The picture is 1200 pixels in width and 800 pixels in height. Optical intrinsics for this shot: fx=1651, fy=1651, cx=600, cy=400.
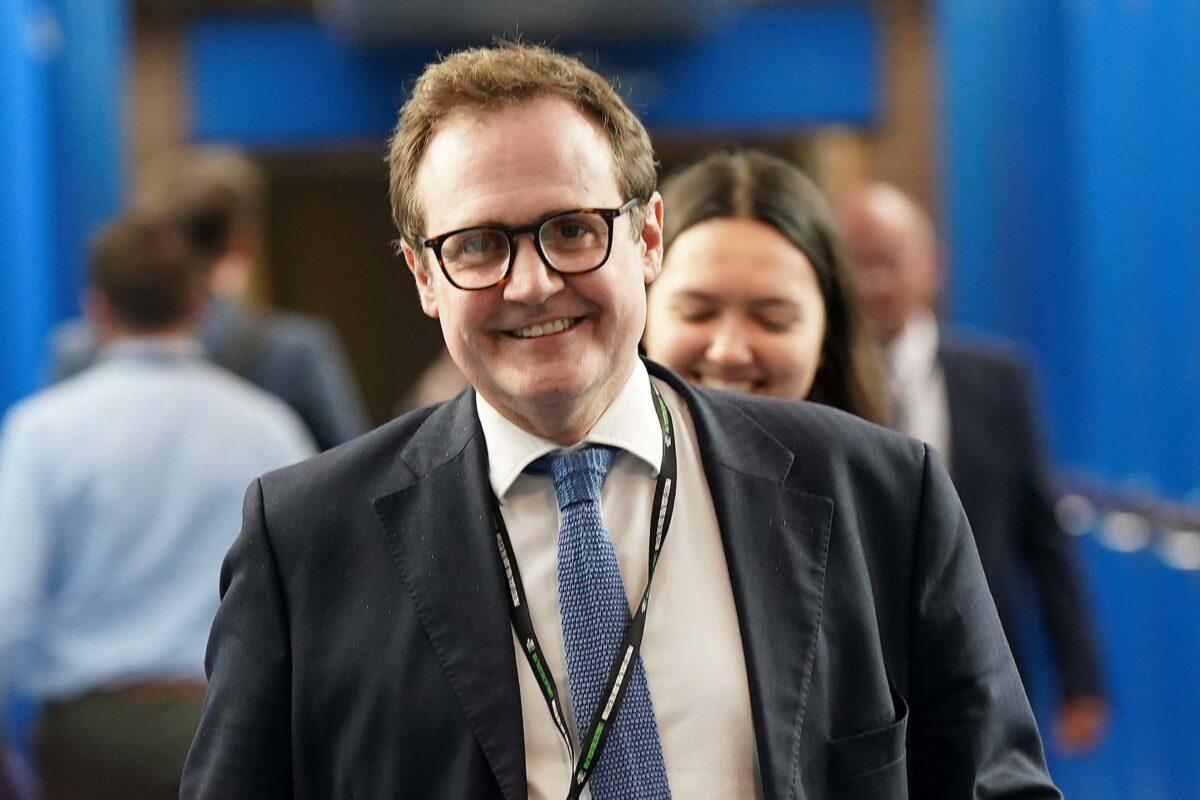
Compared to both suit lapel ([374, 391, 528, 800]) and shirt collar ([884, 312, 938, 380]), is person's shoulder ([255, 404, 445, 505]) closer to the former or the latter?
suit lapel ([374, 391, 528, 800])

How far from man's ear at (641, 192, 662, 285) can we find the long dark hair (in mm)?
564

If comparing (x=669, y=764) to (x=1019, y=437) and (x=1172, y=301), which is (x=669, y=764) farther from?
(x=1172, y=301)

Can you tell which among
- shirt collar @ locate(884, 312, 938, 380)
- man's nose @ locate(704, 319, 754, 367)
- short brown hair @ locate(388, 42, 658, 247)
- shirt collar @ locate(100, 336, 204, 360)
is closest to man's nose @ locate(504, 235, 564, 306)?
short brown hair @ locate(388, 42, 658, 247)

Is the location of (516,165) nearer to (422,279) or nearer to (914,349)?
(422,279)

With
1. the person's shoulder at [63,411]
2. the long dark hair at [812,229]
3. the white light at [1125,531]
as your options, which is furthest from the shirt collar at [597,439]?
the white light at [1125,531]

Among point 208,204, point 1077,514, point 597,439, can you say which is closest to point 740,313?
point 597,439

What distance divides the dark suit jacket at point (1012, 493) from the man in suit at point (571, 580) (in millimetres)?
1888

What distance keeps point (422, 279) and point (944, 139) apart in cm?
682

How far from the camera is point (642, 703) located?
169 centimetres

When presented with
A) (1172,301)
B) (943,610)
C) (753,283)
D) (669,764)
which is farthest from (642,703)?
(1172,301)

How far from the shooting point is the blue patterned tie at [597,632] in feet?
5.46

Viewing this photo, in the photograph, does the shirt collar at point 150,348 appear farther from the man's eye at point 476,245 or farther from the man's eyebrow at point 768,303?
the man's eye at point 476,245

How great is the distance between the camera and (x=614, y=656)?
5.59ft

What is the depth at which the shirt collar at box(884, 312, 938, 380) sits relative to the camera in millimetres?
3949
